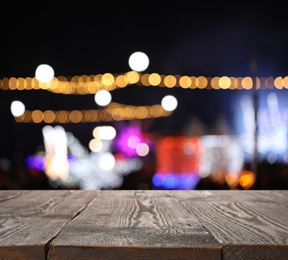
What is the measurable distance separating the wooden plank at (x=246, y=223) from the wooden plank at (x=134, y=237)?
29 mm

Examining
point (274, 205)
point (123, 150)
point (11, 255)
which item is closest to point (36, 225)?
point (11, 255)

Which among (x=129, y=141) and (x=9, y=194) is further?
(x=129, y=141)

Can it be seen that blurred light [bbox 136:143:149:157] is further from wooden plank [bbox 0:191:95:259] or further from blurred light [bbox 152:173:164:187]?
wooden plank [bbox 0:191:95:259]

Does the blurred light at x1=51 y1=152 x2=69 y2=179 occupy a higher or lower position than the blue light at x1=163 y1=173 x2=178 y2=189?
higher

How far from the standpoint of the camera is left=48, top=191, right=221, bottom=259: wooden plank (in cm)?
66


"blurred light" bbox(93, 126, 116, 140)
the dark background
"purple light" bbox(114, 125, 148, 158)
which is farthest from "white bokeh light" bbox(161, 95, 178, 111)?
"purple light" bbox(114, 125, 148, 158)

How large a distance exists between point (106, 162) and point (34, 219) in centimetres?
3896

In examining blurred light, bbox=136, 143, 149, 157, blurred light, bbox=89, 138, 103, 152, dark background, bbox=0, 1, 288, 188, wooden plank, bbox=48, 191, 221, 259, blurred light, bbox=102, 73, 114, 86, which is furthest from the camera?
blurred light, bbox=136, 143, 149, 157

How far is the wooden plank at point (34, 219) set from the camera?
0.67m

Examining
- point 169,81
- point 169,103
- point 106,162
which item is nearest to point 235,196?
point 169,81

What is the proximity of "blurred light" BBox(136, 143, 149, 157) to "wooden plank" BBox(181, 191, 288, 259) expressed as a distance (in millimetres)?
42780

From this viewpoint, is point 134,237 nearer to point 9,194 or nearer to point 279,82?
point 9,194

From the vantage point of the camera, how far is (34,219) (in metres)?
0.92

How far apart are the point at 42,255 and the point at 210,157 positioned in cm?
2829
